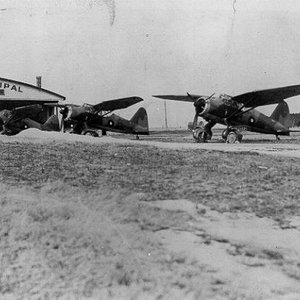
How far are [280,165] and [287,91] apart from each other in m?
13.5

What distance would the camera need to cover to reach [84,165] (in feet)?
31.6

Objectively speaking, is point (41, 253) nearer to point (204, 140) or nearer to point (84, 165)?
point (84, 165)

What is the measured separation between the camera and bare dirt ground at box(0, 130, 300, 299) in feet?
13.7

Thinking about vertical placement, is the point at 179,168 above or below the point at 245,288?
above

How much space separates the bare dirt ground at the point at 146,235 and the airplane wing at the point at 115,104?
1965 cm

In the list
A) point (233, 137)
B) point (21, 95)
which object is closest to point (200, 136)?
point (233, 137)

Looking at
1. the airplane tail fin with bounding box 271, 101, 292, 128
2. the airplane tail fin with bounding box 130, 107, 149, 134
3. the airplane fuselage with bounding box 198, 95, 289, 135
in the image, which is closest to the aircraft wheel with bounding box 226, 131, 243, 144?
the airplane fuselage with bounding box 198, 95, 289, 135

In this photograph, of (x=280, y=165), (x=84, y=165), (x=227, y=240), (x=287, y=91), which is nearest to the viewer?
(x=227, y=240)

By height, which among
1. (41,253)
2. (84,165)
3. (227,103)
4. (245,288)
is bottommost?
(245,288)

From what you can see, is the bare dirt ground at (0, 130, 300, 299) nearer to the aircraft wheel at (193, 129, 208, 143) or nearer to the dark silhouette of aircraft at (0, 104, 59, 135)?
the aircraft wheel at (193, 129, 208, 143)

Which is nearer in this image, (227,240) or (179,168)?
(227,240)

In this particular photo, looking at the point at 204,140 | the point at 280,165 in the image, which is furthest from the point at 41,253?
the point at 204,140

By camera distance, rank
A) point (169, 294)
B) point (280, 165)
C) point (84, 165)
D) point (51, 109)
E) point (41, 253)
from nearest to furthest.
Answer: point (169, 294), point (41, 253), point (84, 165), point (280, 165), point (51, 109)

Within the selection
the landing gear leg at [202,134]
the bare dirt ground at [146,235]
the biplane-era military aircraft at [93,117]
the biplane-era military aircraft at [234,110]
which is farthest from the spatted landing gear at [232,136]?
the bare dirt ground at [146,235]
